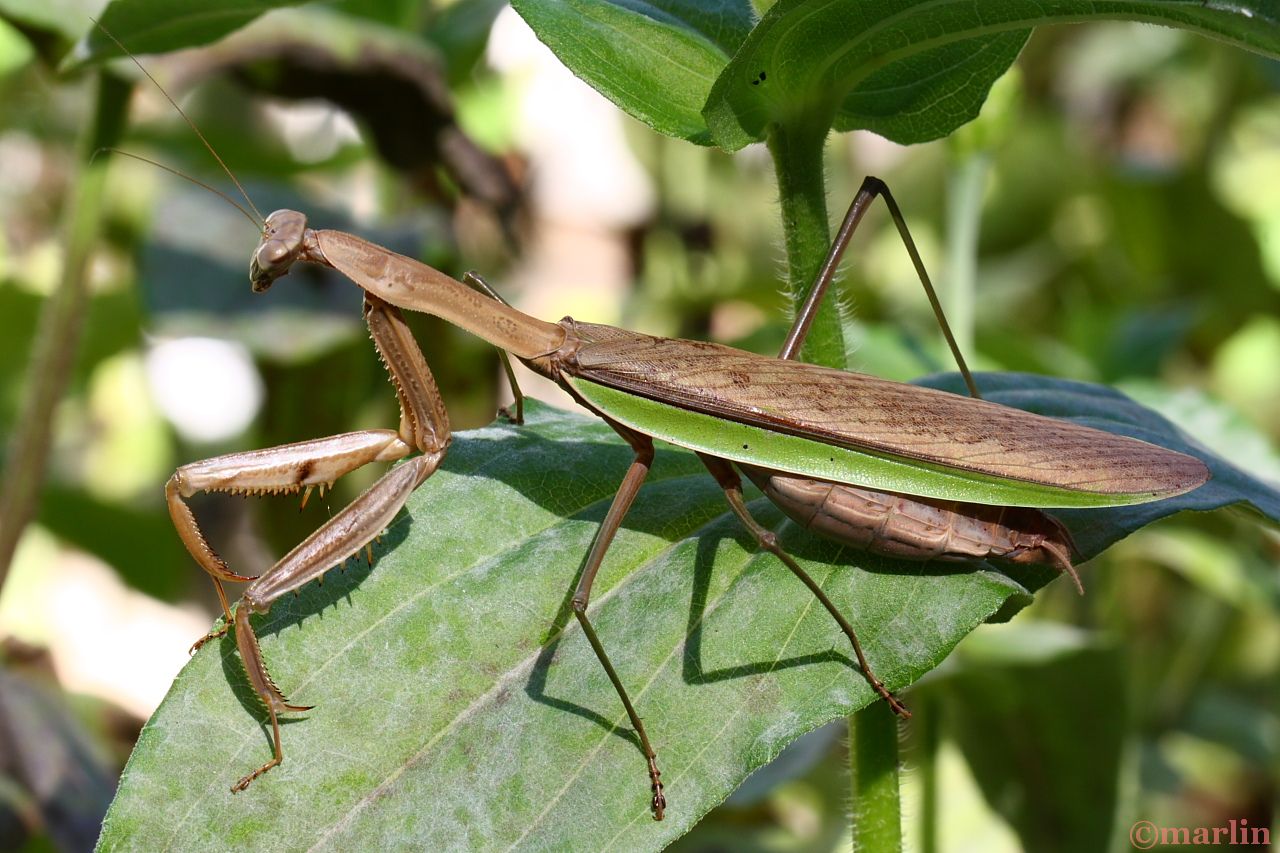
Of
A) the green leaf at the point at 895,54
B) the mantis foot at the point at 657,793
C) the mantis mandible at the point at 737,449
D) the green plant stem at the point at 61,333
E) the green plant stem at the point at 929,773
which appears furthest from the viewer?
the green plant stem at the point at 929,773

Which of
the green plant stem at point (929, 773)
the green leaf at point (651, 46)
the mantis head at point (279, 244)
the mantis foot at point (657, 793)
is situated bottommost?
the green plant stem at point (929, 773)

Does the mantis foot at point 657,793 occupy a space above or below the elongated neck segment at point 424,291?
below

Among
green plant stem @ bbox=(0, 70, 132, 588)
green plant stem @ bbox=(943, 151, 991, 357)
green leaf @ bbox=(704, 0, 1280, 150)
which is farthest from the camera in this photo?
green plant stem @ bbox=(943, 151, 991, 357)

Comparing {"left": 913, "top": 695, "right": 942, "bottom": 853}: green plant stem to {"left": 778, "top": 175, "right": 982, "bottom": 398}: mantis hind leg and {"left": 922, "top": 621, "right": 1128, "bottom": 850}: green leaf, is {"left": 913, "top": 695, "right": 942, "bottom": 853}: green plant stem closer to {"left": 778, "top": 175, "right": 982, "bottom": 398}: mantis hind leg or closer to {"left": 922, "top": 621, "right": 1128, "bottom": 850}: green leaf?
{"left": 922, "top": 621, "right": 1128, "bottom": 850}: green leaf

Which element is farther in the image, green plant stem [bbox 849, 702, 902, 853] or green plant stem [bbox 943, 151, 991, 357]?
green plant stem [bbox 943, 151, 991, 357]

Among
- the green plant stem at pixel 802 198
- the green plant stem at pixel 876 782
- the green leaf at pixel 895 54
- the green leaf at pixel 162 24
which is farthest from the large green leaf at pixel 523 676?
the green leaf at pixel 162 24

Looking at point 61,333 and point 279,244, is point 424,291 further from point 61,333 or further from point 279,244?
point 61,333

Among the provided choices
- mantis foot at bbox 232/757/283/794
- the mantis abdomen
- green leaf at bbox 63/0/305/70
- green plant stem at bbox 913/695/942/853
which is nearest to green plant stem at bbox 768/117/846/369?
the mantis abdomen

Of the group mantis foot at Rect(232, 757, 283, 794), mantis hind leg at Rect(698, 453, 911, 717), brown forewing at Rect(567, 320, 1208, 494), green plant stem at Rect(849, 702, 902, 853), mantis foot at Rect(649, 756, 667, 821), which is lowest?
green plant stem at Rect(849, 702, 902, 853)

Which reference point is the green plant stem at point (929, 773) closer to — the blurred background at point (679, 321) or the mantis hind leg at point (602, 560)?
the blurred background at point (679, 321)
